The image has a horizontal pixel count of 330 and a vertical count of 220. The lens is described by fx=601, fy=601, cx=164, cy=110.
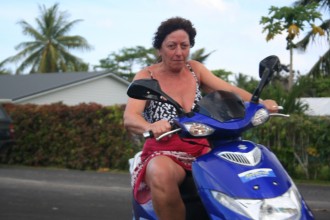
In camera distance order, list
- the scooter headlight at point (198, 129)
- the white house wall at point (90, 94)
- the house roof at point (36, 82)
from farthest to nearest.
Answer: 1. the white house wall at point (90, 94)
2. the house roof at point (36, 82)
3. the scooter headlight at point (198, 129)

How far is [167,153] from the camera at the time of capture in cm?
364

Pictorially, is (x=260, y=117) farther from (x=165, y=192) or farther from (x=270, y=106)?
(x=165, y=192)

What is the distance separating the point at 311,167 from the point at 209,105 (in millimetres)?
9225

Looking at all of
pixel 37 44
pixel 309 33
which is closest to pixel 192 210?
pixel 309 33

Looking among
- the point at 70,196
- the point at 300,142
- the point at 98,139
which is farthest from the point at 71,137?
the point at 300,142

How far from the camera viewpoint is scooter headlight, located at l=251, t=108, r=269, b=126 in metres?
3.32

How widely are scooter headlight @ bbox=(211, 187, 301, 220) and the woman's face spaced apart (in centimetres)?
124

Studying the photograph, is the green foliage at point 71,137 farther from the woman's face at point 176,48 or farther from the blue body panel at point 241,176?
the blue body panel at point 241,176

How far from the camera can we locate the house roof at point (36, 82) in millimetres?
27222

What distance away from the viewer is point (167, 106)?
12.9 feet

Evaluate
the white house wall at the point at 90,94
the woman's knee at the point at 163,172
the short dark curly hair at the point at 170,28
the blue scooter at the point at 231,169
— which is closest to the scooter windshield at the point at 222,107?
the blue scooter at the point at 231,169

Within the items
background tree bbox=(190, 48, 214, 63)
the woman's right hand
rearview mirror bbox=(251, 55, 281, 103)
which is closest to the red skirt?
the woman's right hand

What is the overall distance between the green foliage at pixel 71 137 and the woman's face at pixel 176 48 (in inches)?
404

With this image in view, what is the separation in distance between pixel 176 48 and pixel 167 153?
2.31ft
